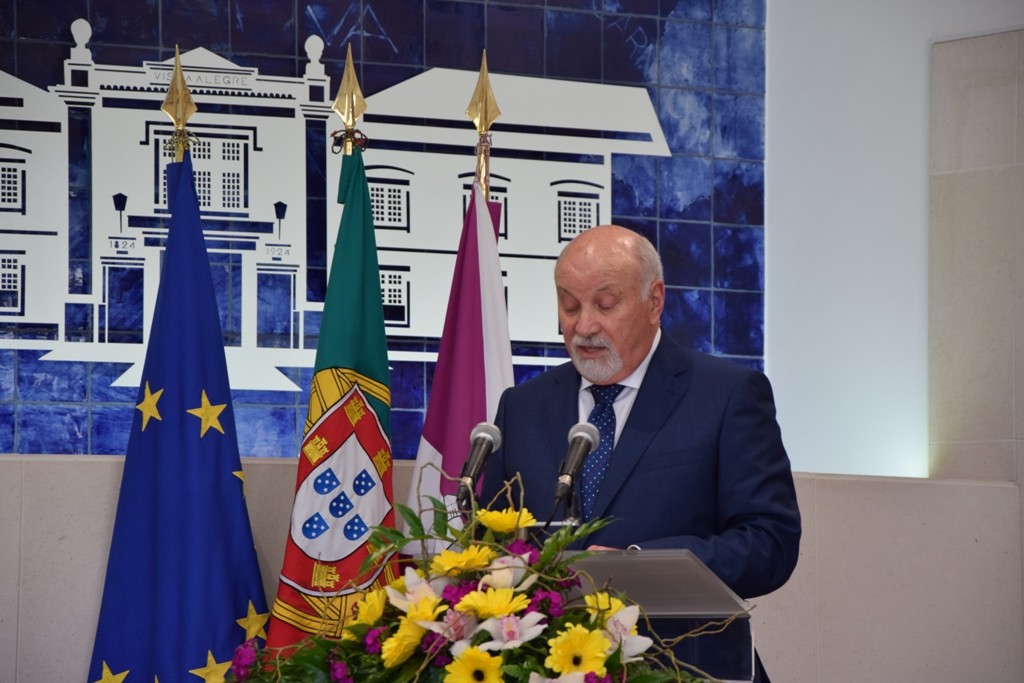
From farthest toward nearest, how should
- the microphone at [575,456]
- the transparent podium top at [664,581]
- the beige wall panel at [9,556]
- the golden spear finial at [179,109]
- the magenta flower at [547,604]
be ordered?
1. the golden spear finial at [179,109]
2. the beige wall panel at [9,556]
3. the microphone at [575,456]
4. the transparent podium top at [664,581]
5. the magenta flower at [547,604]

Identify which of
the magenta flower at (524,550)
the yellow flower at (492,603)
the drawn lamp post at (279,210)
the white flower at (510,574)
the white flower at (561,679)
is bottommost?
the white flower at (561,679)

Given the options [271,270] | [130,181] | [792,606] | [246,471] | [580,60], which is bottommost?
[792,606]

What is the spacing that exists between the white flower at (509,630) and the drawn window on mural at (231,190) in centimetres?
382

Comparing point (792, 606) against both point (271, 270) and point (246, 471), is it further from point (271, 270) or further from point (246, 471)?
point (271, 270)

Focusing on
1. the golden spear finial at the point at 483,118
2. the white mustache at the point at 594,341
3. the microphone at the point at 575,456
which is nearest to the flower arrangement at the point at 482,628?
the microphone at the point at 575,456

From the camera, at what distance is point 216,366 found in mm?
4137

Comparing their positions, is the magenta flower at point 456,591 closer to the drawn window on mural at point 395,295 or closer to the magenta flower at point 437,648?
the magenta flower at point 437,648

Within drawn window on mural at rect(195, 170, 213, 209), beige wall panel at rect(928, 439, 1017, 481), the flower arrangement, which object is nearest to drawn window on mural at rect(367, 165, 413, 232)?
drawn window on mural at rect(195, 170, 213, 209)

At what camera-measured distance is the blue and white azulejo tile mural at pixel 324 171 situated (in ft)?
16.5

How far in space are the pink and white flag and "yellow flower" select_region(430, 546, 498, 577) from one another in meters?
2.49

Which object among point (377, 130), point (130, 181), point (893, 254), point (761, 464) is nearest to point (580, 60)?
point (377, 130)

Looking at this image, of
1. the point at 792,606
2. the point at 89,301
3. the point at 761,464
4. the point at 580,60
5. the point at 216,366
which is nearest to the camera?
the point at 761,464

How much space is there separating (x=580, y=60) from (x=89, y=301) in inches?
87.5

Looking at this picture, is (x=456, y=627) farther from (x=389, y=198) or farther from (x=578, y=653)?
(x=389, y=198)
